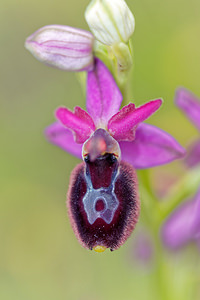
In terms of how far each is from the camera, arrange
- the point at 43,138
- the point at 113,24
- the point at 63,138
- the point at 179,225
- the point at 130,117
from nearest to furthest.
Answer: the point at 113,24 → the point at 130,117 → the point at 63,138 → the point at 179,225 → the point at 43,138

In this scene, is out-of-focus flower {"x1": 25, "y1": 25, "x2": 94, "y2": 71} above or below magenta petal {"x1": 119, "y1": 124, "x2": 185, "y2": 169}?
above

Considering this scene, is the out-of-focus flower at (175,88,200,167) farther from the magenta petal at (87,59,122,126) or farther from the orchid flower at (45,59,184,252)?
the magenta petal at (87,59,122,126)

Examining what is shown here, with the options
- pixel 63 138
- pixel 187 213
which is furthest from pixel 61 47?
pixel 187 213

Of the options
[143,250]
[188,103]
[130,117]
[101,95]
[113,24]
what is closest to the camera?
[113,24]

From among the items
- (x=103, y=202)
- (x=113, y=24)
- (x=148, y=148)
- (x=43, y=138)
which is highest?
(x=43, y=138)

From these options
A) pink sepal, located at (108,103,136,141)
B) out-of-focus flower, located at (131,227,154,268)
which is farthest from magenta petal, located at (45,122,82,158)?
out-of-focus flower, located at (131,227,154,268)

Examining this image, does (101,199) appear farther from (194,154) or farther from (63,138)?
(194,154)
